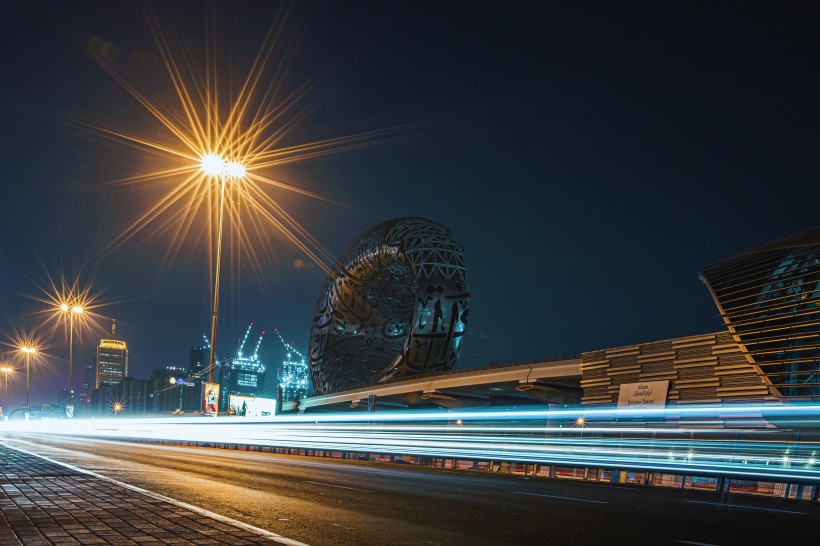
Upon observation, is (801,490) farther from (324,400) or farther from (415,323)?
(324,400)

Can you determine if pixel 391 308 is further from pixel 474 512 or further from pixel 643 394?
pixel 474 512

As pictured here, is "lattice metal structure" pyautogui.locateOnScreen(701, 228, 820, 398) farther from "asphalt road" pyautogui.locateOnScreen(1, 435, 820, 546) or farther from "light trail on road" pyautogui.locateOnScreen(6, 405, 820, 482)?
"asphalt road" pyautogui.locateOnScreen(1, 435, 820, 546)

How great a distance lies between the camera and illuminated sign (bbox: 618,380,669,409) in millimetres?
32969

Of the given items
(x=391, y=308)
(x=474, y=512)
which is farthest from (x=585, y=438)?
(x=391, y=308)

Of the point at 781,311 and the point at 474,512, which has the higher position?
the point at 781,311

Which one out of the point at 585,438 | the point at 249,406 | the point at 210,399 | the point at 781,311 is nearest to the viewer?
the point at 781,311

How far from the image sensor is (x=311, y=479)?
16.9 meters

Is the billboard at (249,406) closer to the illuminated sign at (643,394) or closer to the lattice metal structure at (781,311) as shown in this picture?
the illuminated sign at (643,394)

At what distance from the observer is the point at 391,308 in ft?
276

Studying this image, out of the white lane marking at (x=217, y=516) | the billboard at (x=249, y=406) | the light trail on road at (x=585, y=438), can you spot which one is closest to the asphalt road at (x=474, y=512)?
the white lane marking at (x=217, y=516)

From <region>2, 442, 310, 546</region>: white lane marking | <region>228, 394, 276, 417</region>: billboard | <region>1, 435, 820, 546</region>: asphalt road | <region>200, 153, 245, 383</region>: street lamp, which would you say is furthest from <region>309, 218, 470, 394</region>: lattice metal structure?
<region>2, 442, 310, 546</region>: white lane marking

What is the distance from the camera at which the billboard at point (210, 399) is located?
115 feet

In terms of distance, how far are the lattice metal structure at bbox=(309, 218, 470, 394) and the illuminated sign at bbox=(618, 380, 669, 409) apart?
34055 millimetres

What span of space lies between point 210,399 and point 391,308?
49.3 metres
